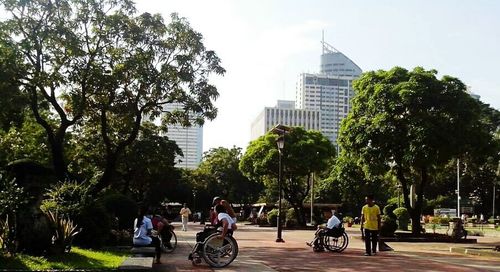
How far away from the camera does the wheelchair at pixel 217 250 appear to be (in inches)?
462

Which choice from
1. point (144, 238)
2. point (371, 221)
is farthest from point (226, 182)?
point (144, 238)

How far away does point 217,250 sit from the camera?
11.8m

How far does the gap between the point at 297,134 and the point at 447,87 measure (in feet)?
62.4

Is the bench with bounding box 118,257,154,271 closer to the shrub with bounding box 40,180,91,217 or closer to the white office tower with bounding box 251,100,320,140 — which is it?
the shrub with bounding box 40,180,91,217

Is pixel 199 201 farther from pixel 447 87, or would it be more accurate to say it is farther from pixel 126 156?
pixel 447 87

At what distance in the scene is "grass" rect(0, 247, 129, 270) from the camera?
378 inches

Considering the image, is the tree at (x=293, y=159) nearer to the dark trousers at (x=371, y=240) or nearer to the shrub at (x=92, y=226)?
the dark trousers at (x=371, y=240)

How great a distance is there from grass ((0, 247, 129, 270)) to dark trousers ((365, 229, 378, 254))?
6345 millimetres

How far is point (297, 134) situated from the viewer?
4119 cm

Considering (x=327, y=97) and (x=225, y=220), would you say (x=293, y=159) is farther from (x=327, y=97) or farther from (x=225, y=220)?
(x=327, y=97)

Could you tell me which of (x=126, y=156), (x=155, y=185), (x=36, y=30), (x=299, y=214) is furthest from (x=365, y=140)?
(x=155, y=185)

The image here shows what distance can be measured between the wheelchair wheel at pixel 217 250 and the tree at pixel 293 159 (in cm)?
2705

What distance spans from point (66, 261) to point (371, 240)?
8.87 meters

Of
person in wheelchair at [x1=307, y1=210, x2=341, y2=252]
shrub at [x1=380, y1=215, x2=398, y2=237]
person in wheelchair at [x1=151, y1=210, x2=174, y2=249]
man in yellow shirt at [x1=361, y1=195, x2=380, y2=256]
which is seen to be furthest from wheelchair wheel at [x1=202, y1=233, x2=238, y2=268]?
shrub at [x1=380, y1=215, x2=398, y2=237]
